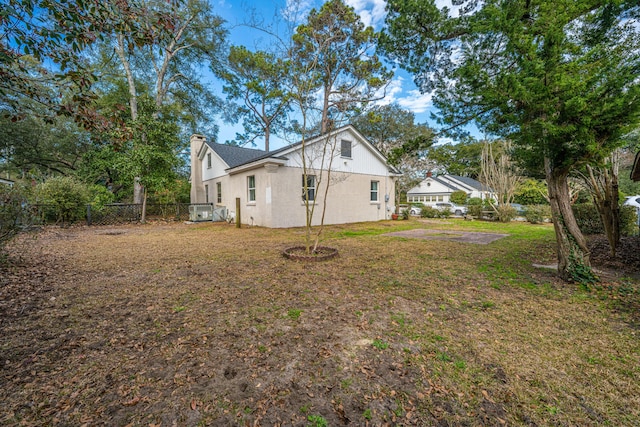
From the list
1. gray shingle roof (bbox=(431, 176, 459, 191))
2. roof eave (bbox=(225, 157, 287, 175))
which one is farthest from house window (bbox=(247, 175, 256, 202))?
gray shingle roof (bbox=(431, 176, 459, 191))

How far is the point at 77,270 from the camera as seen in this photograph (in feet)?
15.7

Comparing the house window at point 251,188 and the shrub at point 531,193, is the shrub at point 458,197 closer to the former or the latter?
the shrub at point 531,193

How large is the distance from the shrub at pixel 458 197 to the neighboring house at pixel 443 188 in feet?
3.27

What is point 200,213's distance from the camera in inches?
573

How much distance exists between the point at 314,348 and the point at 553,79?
4524 mm

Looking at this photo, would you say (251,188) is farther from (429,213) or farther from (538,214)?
(538,214)

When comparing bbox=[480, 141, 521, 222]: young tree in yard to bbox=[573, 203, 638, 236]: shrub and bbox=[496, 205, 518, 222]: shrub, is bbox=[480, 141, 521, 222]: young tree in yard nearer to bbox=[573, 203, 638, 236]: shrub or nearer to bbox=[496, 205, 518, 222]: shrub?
bbox=[496, 205, 518, 222]: shrub

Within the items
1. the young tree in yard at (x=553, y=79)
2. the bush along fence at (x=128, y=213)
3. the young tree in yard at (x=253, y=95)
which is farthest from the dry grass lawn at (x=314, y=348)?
the young tree in yard at (x=253, y=95)

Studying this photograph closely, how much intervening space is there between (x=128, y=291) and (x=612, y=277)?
7799mm

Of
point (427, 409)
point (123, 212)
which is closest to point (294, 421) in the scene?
point (427, 409)

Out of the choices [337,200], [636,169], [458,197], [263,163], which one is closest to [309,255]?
[263,163]

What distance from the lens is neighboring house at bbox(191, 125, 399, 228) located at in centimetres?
1136

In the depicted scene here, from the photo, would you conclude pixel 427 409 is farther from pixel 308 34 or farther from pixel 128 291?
pixel 308 34

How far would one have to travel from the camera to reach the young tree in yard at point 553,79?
3.41m
